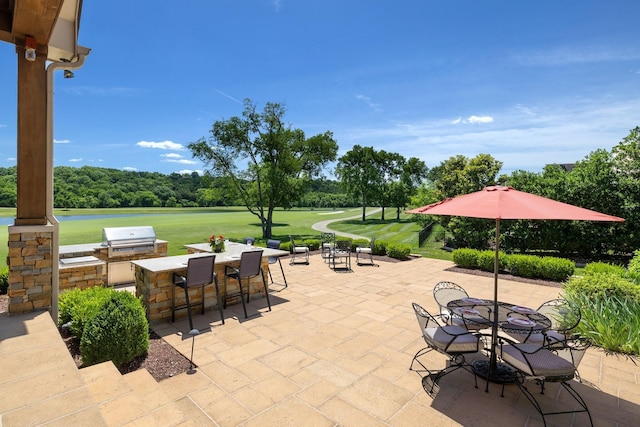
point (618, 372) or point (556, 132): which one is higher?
point (556, 132)

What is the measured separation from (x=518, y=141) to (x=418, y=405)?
12705mm

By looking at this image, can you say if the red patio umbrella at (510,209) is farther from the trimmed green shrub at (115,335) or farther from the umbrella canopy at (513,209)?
the trimmed green shrub at (115,335)

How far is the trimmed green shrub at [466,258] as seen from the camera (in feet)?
30.4

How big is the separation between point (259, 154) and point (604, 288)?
1732cm

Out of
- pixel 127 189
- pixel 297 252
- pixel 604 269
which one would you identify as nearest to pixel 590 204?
pixel 604 269

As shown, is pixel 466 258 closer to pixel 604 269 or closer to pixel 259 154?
pixel 604 269

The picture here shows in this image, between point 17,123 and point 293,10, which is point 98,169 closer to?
point 293,10

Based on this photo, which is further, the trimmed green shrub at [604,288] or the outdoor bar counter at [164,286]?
the outdoor bar counter at [164,286]

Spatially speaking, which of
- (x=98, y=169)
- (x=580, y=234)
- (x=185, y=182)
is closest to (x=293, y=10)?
(x=580, y=234)

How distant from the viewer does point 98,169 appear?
39.7 metres

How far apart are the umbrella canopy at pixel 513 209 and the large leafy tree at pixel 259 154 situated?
16488 mm

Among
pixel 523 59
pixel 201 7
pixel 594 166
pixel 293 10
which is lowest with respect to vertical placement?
pixel 594 166

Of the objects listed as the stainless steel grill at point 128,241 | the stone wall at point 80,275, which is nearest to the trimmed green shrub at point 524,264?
the stainless steel grill at point 128,241

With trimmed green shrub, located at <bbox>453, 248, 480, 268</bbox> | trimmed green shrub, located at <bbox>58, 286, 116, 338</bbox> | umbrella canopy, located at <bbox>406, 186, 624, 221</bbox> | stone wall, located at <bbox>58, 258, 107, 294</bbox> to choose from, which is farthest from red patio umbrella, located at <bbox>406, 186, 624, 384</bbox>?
trimmed green shrub, located at <bbox>453, 248, 480, 268</bbox>
